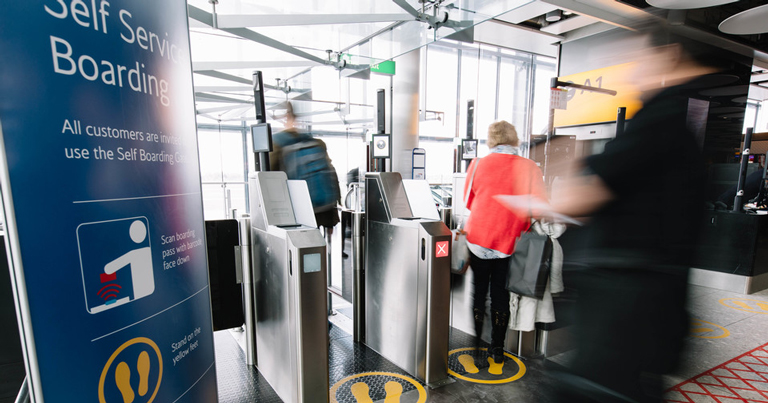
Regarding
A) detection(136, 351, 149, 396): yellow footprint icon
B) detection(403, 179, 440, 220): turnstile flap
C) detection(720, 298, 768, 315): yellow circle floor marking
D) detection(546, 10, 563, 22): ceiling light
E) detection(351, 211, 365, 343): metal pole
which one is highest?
detection(546, 10, 563, 22): ceiling light

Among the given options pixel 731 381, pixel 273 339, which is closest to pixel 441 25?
pixel 273 339

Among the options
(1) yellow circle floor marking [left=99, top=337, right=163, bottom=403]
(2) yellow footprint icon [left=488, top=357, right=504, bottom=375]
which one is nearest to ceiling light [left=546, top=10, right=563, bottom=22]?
(2) yellow footprint icon [left=488, top=357, right=504, bottom=375]

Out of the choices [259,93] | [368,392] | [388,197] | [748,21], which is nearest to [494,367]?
[368,392]

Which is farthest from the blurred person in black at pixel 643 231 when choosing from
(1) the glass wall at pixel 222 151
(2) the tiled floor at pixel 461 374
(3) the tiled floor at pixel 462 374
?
(1) the glass wall at pixel 222 151

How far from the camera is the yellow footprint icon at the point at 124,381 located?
3.02ft

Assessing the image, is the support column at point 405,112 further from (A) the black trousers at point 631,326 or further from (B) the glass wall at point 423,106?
(A) the black trousers at point 631,326

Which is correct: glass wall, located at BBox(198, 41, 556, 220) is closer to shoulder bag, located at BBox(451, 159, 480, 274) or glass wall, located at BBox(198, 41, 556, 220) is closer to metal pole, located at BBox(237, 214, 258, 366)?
metal pole, located at BBox(237, 214, 258, 366)

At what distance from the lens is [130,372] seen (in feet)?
3.13

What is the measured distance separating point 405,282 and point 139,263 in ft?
5.67

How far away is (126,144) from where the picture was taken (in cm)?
92

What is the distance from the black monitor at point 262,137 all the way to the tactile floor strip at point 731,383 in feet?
8.67

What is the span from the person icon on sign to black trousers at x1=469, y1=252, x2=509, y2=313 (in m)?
1.99

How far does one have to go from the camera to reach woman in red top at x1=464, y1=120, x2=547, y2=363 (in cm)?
239

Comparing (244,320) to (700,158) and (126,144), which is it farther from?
(700,158)
